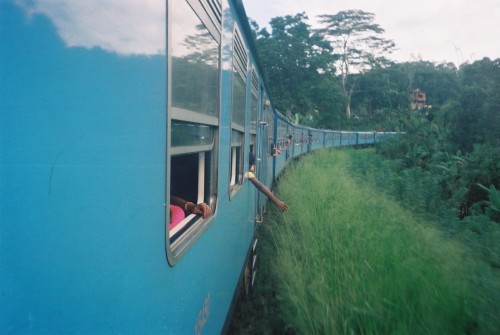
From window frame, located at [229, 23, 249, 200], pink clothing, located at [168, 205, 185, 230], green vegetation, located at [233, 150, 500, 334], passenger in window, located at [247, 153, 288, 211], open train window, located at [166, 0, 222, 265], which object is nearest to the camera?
open train window, located at [166, 0, 222, 265]

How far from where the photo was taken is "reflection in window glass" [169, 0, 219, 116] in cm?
157

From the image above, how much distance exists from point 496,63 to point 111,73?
49.9ft

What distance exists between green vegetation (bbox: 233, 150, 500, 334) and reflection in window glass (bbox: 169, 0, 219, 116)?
5.79 ft

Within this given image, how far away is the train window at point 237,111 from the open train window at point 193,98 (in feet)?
2.43

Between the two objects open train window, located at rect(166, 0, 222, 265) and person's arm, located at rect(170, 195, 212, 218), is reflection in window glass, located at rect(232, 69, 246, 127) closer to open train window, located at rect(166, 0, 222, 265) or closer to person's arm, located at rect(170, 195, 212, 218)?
open train window, located at rect(166, 0, 222, 265)

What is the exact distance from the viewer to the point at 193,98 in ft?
6.08

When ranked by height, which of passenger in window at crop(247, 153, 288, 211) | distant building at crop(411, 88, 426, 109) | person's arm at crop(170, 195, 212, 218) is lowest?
passenger in window at crop(247, 153, 288, 211)

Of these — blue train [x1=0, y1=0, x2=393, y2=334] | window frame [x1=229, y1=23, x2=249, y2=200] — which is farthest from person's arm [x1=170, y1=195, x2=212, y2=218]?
window frame [x1=229, y1=23, x2=249, y2=200]

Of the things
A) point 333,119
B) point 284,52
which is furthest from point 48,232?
point 333,119

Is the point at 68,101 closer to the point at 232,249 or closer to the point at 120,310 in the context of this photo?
the point at 120,310

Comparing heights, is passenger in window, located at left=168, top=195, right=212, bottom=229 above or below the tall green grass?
above

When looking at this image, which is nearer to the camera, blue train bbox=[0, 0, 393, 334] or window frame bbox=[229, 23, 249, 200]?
blue train bbox=[0, 0, 393, 334]

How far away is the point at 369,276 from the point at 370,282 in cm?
20

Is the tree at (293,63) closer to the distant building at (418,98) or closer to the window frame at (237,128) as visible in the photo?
the distant building at (418,98)
